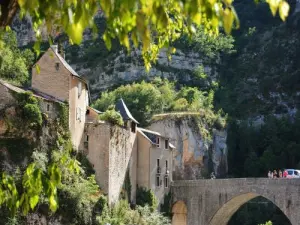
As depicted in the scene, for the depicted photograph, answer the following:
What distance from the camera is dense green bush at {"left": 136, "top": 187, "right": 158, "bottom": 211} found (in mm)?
49906

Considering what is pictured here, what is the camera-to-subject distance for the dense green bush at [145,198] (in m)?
49.9

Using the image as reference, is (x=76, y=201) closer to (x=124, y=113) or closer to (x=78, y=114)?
(x=78, y=114)

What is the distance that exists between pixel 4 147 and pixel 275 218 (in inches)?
1523

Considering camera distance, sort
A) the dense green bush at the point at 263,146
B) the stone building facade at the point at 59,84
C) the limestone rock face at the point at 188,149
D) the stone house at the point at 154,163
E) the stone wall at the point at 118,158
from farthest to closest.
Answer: the dense green bush at the point at 263,146
the limestone rock face at the point at 188,149
the stone house at the point at 154,163
the stone wall at the point at 118,158
the stone building facade at the point at 59,84

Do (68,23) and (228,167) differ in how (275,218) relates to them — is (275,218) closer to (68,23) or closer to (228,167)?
(228,167)

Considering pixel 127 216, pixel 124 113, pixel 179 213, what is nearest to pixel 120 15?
pixel 127 216

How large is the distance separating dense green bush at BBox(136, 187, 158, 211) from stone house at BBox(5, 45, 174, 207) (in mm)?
526

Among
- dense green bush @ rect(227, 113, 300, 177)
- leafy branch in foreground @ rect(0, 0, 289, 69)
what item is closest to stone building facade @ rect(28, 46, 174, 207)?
dense green bush @ rect(227, 113, 300, 177)

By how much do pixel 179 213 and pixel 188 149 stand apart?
13.1 m

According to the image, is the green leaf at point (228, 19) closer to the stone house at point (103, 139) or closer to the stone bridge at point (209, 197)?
the stone house at point (103, 139)

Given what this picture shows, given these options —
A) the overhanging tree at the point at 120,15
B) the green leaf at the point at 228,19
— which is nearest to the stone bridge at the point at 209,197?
the overhanging tree at the point at 120,15

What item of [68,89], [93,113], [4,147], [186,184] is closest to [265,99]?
[186,184]

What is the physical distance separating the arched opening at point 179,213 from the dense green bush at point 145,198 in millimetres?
5424

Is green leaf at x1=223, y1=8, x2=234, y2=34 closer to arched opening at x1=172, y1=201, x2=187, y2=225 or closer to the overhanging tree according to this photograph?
the overhanging tree
